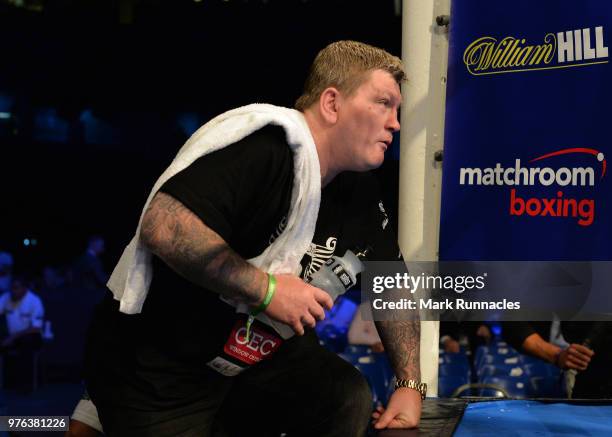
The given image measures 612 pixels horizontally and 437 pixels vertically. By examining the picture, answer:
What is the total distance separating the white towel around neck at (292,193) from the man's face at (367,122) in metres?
0.11

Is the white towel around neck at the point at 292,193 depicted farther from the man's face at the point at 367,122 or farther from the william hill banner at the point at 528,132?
the william hill banner at the point at 528,132

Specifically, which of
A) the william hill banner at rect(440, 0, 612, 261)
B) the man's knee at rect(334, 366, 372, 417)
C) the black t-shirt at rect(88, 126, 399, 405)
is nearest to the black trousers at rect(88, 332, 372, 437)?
the man's knee at rect(334, 366, 372, 417)

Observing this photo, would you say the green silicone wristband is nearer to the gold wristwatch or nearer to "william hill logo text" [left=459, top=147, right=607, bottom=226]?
the gold wristwatch

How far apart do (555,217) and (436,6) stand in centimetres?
89

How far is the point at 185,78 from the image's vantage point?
544 inches

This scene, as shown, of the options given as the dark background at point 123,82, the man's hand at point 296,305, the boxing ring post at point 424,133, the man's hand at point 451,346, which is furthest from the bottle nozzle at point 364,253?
the dark background at point 123,82

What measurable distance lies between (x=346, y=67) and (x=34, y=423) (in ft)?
8.05

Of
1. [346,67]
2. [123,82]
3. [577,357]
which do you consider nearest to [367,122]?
[346,67]

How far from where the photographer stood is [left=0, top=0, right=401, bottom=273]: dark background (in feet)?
41.6

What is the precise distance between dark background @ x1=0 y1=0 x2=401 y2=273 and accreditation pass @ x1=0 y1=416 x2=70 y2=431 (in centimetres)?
920

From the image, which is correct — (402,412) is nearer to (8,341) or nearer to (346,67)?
(346,67)

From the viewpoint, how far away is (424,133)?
2994mm

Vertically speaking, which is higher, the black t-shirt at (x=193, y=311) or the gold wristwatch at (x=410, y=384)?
the black t-shirt at (x=193, y=311)

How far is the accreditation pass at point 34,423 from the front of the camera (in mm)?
3425
